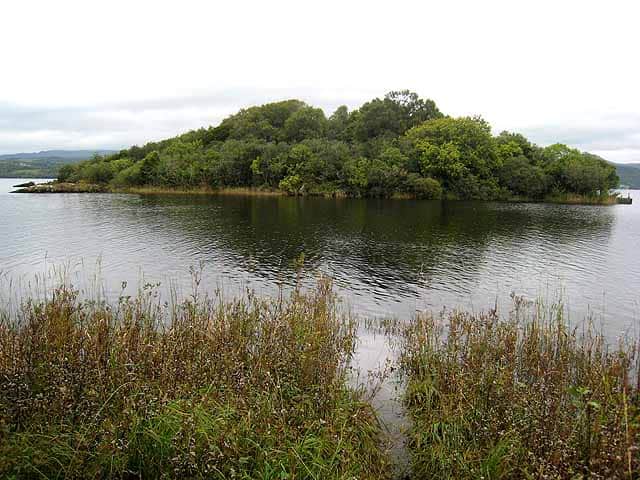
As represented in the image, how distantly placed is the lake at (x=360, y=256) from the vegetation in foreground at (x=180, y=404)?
8298 millimetres

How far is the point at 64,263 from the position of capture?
74.4 ft

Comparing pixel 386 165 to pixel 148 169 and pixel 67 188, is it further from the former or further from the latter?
pixel 67 188

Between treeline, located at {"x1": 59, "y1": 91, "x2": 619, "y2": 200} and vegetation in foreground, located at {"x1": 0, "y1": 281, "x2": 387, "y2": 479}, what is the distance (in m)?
71.7

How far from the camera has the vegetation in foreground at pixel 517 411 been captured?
17.4 feet

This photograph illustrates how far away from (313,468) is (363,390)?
11.9 feet

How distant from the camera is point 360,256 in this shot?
26.9 meters

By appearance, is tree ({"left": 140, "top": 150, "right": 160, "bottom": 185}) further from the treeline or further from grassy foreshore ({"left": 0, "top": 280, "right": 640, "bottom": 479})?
grassy foreshore ({"left": 0, "top": 280, "right": 640, "bottom": 479})

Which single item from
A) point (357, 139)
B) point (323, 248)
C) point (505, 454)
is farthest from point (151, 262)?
point (357, 139)

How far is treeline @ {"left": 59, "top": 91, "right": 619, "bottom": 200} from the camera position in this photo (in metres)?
80.6

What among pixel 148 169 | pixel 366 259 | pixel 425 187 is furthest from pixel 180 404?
pixel 148 169

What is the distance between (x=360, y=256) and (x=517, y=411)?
2040cm

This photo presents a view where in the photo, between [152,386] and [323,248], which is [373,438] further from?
[323,248]

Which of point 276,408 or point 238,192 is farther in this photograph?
point 238,192

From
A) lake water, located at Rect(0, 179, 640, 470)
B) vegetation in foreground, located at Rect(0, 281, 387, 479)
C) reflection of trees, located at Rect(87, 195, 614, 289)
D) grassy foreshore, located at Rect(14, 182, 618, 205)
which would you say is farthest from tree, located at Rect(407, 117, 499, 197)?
vegetation in foreground, located at Rect(0, 281, 387, 479)
